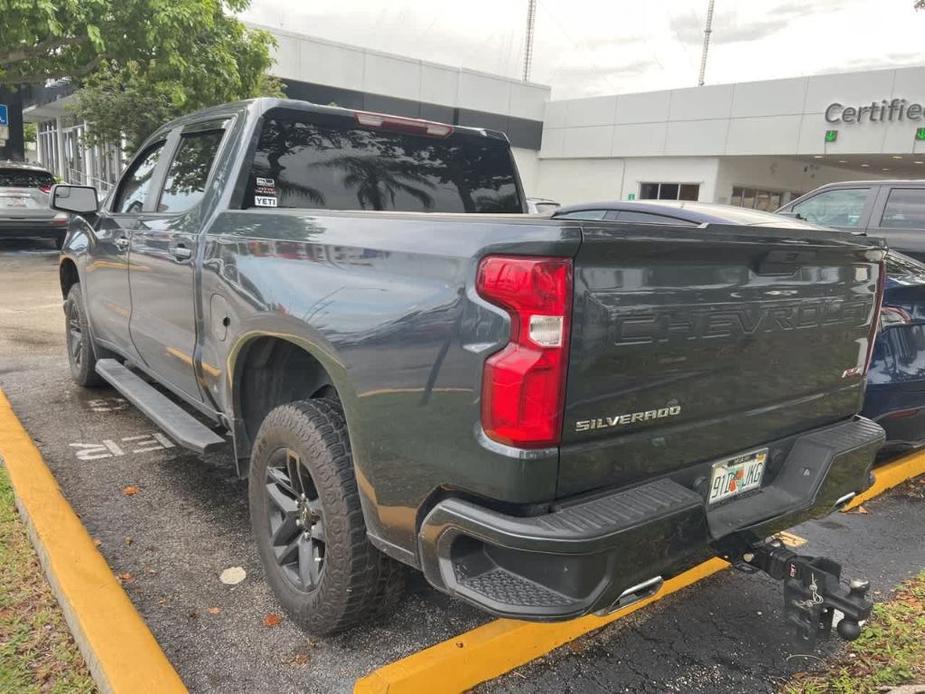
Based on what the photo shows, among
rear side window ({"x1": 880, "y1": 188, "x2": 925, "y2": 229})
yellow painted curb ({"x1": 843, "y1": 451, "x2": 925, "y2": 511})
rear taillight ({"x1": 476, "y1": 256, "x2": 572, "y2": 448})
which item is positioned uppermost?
rear side window ({"x1": 880, "y1": 188, "x2": 925, "y2": 229})

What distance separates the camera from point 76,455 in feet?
14.0

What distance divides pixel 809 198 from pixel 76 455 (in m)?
8.11

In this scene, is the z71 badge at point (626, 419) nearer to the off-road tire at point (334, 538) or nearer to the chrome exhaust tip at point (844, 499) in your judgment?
the off-road tire at point (334, 538)

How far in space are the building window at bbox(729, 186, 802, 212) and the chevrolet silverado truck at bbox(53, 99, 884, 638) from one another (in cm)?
2429

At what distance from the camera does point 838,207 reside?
8383mm

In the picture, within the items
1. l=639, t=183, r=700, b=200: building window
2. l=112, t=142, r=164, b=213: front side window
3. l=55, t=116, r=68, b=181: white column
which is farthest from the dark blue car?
l=55, t=116, r=68, b=181: white column

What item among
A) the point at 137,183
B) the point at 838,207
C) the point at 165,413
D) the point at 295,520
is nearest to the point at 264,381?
the point at 295,520

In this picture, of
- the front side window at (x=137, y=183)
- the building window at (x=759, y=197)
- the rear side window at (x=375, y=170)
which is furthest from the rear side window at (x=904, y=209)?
the building window at (x=759, y=197)

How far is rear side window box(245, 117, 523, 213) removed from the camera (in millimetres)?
3350

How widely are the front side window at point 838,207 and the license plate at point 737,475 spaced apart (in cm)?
672

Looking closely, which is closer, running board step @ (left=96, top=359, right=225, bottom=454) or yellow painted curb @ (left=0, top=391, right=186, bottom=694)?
yellow painted curb @ (left=0, top=391, right=186, bottom=694)

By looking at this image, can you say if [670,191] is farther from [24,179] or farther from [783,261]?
[783,261]

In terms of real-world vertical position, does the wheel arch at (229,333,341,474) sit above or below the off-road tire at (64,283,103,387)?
above

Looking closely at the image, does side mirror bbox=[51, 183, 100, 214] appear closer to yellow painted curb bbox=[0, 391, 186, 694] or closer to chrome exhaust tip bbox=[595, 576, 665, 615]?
yellow painted curb bbox=[0, 391, 186, 694]
